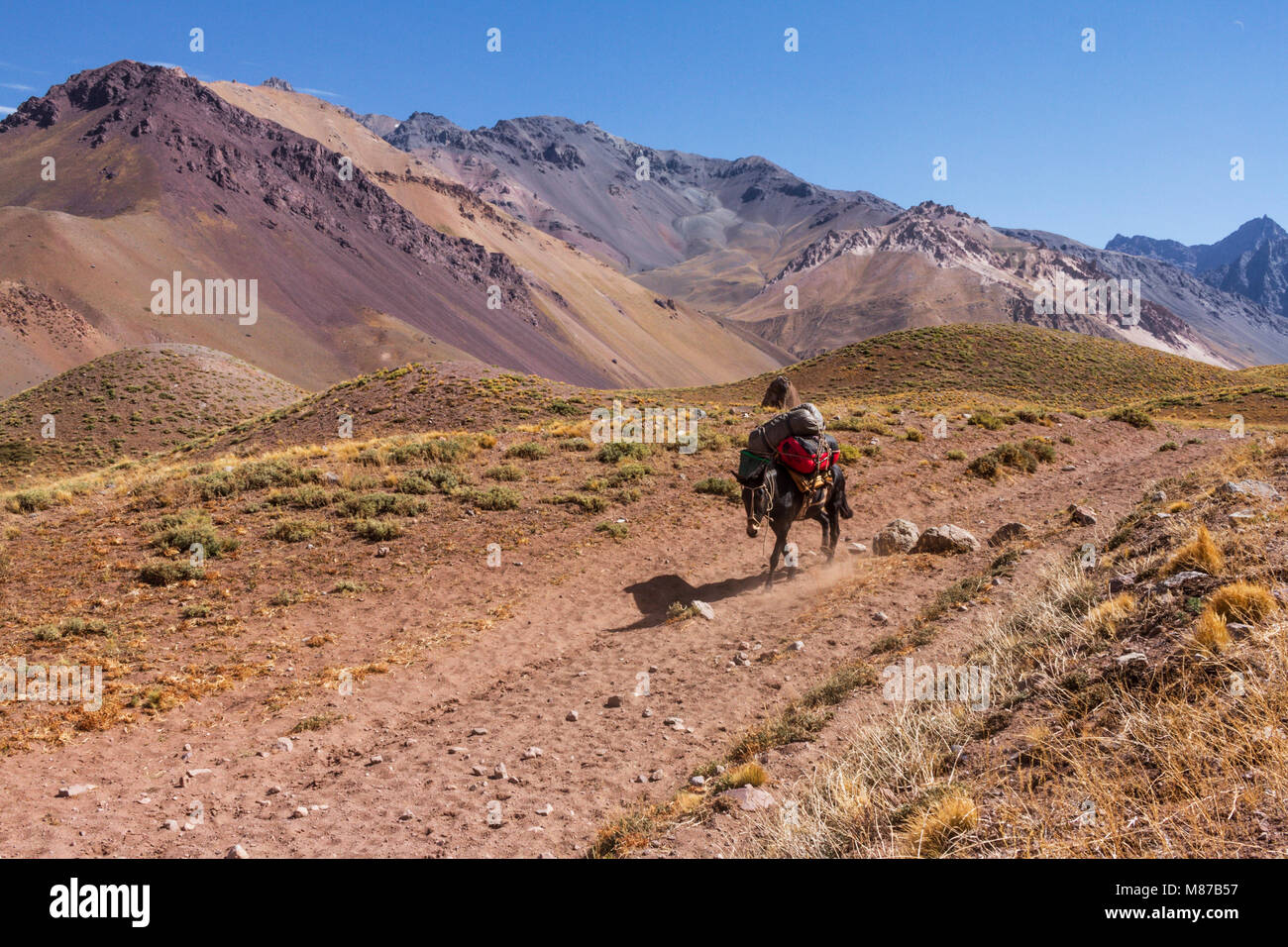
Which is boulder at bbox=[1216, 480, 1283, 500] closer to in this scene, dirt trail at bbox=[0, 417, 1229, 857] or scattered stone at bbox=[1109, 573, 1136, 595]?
dirt trail at bbox=[0, 417, 1229, 857]

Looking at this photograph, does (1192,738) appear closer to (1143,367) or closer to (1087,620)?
(1087,620)

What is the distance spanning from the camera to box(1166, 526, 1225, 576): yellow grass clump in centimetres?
555

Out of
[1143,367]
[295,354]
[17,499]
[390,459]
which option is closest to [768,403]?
[390,459]

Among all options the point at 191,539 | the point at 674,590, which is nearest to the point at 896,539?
the point at 674,590

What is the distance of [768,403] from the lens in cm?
1155

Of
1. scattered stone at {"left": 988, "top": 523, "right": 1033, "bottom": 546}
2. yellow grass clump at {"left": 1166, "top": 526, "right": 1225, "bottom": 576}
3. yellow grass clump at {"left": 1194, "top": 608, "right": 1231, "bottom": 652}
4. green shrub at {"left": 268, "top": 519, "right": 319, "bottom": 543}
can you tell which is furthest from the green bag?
green shrub at {"left": 268, "top": 519, "right": 319, "bottom": 543}

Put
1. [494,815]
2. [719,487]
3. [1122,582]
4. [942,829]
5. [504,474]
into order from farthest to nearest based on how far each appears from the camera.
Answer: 1. [504,474]
2. [719,487]
3. [1122,582]
4. [494,815]
5. [942,829]

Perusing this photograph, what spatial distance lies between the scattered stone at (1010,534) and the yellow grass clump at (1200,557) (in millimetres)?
5990

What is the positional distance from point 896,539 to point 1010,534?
1943mm

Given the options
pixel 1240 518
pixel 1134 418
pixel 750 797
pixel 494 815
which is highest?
pixel 1134 418

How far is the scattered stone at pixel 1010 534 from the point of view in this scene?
11.9 meters

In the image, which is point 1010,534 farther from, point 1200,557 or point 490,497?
point 490,497

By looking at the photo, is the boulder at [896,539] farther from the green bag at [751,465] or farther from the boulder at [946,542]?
the green bag at [751,465]

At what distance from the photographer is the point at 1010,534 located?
12164 millimetres
